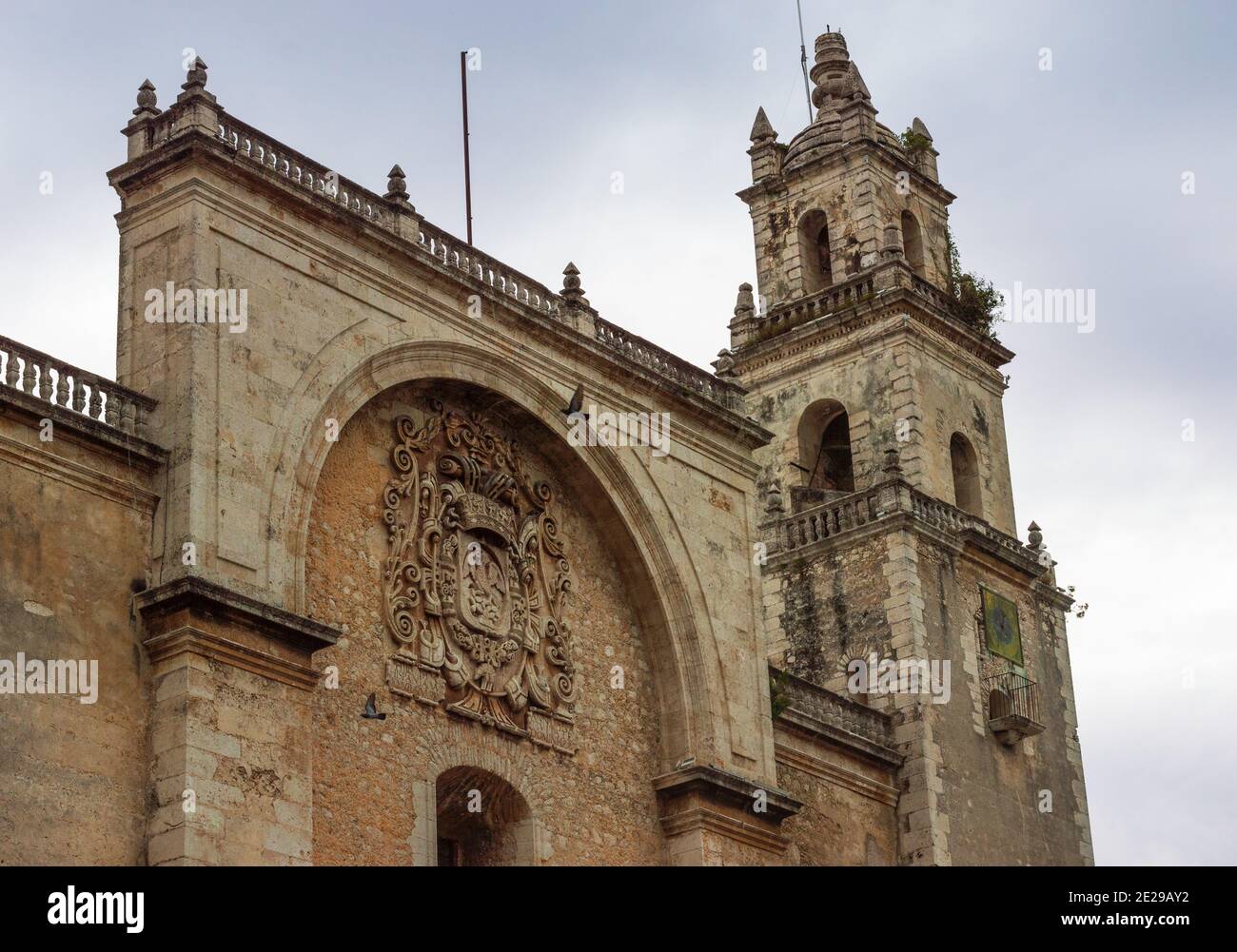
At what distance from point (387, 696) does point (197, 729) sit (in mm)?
3289

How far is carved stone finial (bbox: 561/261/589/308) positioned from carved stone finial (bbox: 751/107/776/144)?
13588 millimetres

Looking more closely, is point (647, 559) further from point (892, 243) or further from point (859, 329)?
point (892, 243)

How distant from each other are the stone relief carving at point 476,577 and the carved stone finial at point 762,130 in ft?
51.7

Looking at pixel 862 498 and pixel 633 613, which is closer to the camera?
pixel 633 613

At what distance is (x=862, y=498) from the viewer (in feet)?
113

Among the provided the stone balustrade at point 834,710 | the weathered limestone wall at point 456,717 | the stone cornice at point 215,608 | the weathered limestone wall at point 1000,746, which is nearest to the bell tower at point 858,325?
the weathered limestone wall at point 1000,746

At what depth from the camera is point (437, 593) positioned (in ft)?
79.4

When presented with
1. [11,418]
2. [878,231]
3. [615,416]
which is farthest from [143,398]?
[878,231]

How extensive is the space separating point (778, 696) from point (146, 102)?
1157 cm

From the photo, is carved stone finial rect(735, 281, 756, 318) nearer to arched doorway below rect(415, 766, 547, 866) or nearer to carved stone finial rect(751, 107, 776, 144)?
carved stone finial rect(751, 107, 776, 144)

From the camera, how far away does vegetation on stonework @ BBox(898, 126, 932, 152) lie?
40562 millimetres

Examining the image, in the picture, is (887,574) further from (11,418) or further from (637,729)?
(11,418)

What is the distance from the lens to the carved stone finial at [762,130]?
A: 40.5m
